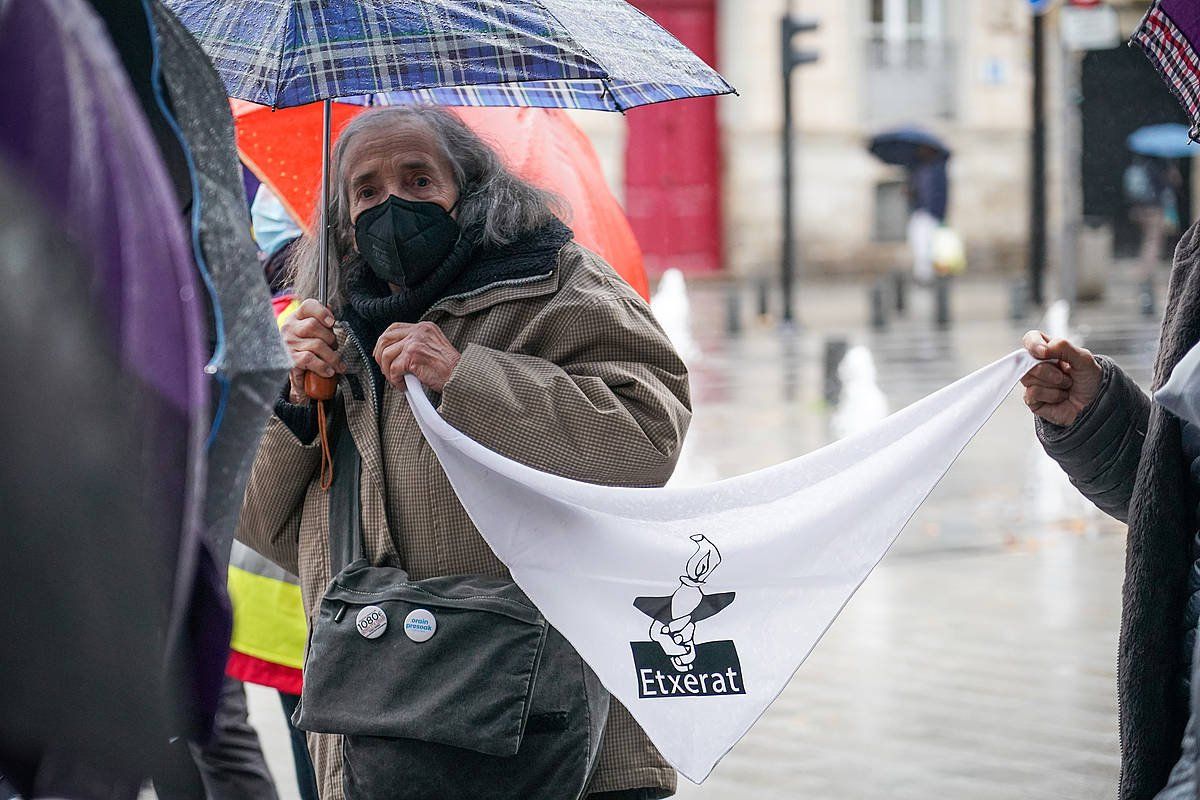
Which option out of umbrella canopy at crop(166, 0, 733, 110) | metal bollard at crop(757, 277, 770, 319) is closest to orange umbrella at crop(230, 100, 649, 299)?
umbrella canopy at crop(166, 0, 733, 110)

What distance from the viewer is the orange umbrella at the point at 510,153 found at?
469 cm

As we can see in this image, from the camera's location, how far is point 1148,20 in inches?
113

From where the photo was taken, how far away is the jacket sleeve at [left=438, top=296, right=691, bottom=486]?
3250 millimetres

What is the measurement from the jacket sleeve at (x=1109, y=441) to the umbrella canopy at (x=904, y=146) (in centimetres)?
2465

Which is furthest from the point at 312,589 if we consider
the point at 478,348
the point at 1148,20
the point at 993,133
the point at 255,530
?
the point at 993,133

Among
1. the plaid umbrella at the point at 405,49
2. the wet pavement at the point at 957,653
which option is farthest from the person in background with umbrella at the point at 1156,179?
the plaid umbrella at the point at 405,49

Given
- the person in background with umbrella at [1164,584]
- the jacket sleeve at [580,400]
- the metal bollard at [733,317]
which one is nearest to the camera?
the person in background with umbrella at [1164,584]

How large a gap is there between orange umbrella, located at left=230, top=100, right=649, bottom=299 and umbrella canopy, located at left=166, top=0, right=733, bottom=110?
3.38 ft

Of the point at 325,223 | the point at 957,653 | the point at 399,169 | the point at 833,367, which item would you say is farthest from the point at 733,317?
the point at 399,169

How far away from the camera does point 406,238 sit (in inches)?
133

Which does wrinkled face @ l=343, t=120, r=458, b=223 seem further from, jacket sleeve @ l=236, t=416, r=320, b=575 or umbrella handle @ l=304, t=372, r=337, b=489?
jacket sleeve @ l=236, t=416, r=320, b=575

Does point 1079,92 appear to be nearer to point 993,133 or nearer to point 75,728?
point 993,133

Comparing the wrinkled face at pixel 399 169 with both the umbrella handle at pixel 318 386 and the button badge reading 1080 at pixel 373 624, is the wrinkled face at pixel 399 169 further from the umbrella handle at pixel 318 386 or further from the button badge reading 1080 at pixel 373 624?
the button badge reading 1080 at pixel 373 624

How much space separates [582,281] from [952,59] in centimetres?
2847
